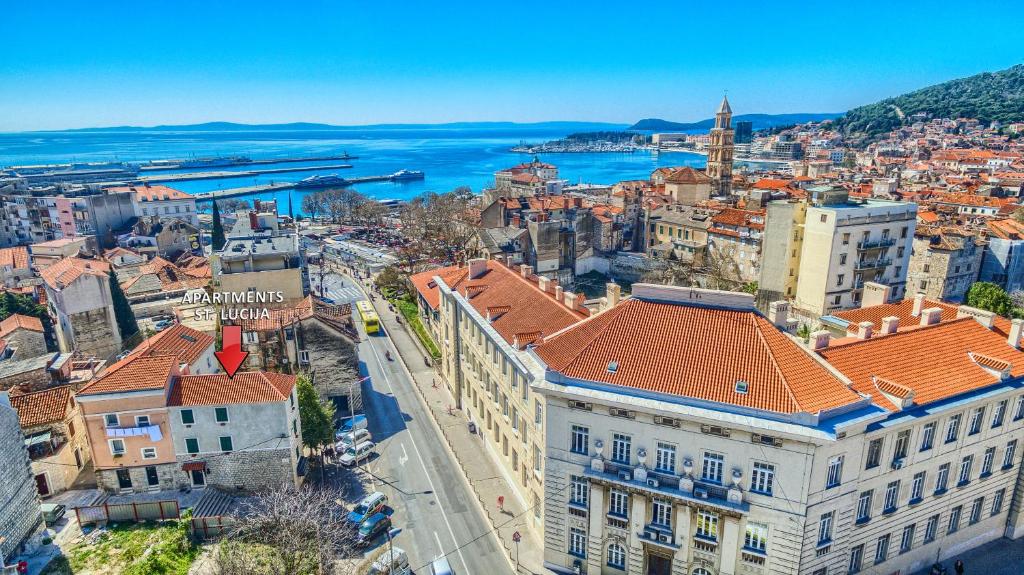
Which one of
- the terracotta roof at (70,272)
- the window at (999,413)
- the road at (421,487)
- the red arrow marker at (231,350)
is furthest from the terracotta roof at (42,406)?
the window at (999,413)

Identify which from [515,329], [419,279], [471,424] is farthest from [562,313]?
[419,279]

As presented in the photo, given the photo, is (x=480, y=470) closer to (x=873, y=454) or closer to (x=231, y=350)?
(x=231, y=350)

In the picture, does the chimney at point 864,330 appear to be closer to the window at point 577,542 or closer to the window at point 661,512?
the window at point 661,512

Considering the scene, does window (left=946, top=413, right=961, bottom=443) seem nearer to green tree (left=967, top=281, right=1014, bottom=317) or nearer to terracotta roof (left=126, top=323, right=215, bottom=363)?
green tree (left=967, top=281, right=1014, bottom=317)

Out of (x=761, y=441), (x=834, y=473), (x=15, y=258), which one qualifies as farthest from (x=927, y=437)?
(x=15, y=258)

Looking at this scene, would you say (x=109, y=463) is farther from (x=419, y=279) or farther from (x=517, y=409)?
(x=419, y=279)
